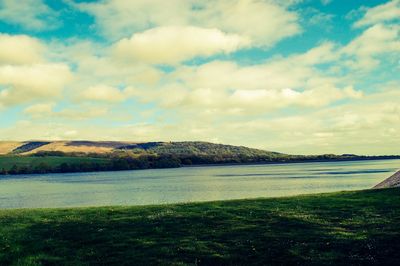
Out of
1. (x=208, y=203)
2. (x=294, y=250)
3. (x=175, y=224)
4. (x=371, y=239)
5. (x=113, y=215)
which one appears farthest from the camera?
(x=208, y=203)

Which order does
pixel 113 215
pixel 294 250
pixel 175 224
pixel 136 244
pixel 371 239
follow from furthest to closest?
pixel 113 215, pixel 175 224, pixel 136 244, pixel 371 239, pixel 294 250

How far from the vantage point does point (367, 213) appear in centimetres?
2923

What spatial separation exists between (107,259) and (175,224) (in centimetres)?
817

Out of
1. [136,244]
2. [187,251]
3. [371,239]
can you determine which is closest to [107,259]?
[136,244]

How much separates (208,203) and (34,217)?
51.5 ft

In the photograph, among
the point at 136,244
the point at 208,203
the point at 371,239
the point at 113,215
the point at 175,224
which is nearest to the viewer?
the point at 371,239

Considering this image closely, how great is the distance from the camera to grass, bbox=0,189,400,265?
64.5ft

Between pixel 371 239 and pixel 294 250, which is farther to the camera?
pixel 371 239

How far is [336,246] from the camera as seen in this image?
814 inches

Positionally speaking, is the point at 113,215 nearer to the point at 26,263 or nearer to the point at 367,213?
the point at 26,263

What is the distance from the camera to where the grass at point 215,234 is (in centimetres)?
1967

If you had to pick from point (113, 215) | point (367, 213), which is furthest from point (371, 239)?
point (113, 215)

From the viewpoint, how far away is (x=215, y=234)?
24328mm

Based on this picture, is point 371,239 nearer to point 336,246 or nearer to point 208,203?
point 336,246
